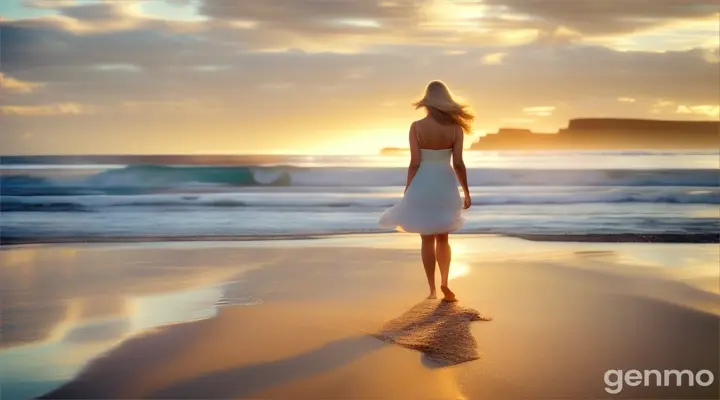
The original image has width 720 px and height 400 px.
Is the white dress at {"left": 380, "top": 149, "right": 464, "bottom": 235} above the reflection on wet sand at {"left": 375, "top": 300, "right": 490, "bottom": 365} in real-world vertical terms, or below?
above

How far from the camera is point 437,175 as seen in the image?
19.1 ft

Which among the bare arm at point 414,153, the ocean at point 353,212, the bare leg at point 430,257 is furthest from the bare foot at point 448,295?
the ocean at point 353,212


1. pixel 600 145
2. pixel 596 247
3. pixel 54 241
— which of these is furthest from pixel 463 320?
pixel 600 145

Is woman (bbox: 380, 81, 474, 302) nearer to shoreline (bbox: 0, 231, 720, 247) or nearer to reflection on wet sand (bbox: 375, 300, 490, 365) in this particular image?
reflection on wet sand (bbox: 375, 300, 490, 365)

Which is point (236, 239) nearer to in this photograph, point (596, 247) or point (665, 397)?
point (596, 247)

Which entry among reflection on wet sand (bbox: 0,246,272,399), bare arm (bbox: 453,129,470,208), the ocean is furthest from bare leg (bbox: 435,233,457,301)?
the ocean

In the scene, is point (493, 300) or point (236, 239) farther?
point (236, 239)

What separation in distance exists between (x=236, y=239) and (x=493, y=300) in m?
4.95

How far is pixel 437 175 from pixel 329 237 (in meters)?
4.33

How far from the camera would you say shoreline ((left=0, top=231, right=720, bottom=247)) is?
30.9ft

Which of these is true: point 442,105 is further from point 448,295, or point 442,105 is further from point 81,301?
point 81,301

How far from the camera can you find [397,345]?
14.5ft

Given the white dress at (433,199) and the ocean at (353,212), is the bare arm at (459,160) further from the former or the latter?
the ocean at (353,212)

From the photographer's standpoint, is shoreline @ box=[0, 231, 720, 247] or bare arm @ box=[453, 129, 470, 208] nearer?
bare arm @ box=[453, 129, 470, 208]
